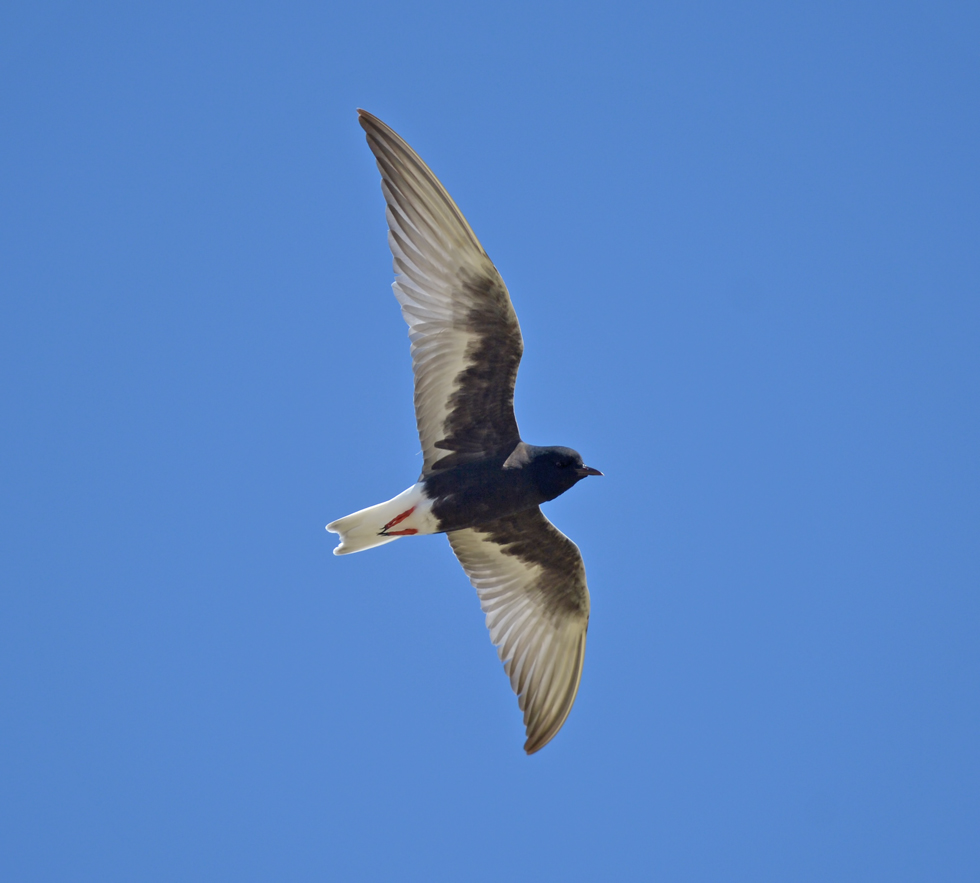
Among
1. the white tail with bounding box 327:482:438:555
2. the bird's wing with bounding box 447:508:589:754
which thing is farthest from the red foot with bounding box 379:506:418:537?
the bird's wing with bounding box 447:508:589:754

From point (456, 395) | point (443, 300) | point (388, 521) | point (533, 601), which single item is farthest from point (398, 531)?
point (443, 300)

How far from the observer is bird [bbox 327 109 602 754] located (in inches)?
333

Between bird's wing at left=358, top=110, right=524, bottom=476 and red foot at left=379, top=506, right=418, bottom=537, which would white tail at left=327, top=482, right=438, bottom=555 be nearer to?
red foot at left=379, top=506, right=418, bottom=537

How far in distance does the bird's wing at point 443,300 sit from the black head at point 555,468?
1.70 ft

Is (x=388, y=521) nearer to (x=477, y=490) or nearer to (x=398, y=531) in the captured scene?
(x=398, y=531)

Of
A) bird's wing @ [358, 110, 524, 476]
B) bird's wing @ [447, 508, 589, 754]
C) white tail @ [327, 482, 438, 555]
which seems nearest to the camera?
bird's wing @ [358, 110, 524, 476]

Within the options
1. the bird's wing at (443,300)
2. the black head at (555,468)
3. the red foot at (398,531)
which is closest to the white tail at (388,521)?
the red foot at (398,531)

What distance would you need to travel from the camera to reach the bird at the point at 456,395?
27.8ft

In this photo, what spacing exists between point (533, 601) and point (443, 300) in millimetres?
2930

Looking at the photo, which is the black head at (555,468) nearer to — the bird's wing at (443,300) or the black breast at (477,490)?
the black breast at (477,490)

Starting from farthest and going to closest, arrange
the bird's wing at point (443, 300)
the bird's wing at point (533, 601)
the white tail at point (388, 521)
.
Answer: the bird's wing at point (533, 601) < the white tail at point (388, 521) < the bird's wing at point (443, 300)

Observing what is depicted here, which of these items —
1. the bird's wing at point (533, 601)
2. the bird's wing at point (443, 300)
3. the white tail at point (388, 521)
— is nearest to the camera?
the bird's wing at point (443, 300)

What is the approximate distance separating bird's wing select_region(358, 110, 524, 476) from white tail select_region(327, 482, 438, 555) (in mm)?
598

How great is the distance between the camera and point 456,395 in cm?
880
